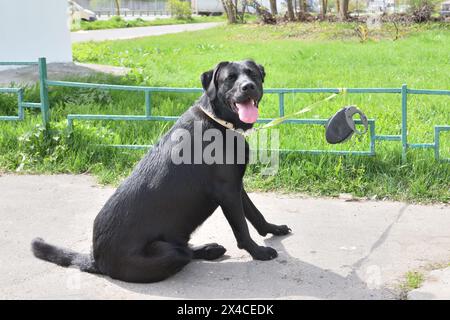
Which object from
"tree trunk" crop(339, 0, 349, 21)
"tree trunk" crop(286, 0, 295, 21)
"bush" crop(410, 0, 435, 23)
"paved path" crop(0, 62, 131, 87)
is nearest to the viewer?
"paved path" crop(0, 62, 131, 87)

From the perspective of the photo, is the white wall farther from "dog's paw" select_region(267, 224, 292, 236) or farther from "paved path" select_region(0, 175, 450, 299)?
"dog's paw" select_region(267, 224, 292, 236)

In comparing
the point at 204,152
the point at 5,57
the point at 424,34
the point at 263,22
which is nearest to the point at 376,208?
the point at 204,152

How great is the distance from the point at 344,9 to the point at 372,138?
19.9 meters

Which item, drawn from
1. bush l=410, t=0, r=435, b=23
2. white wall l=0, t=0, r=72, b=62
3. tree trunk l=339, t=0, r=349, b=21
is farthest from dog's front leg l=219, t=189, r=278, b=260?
tree trunk l=339, t=0, r=349, b=21

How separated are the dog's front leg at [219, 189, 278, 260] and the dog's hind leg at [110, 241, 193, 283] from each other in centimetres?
39

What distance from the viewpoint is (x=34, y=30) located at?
41.6 feet

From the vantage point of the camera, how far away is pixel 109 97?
9.37 meters

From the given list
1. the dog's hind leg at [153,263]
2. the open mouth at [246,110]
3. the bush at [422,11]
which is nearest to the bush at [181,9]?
the bush at [422,11]

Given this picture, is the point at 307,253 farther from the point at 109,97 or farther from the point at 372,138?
the point at 109,97

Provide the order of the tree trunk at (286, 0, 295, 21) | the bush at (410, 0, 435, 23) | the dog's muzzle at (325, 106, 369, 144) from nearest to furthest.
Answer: the dog's muzzle at (325, 106, 369, 144) → the bush at (410, 0, 435, 23) → the tree trunk at (286, 0, 295, 21)

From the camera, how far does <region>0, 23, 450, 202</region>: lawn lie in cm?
614

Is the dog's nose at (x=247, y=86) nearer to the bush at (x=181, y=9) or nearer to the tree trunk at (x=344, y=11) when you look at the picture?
the tree trunk at (x=344, y=11)

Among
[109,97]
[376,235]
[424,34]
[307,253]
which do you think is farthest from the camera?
[424,34]

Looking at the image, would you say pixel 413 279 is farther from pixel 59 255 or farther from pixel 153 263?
pixel 59 255
